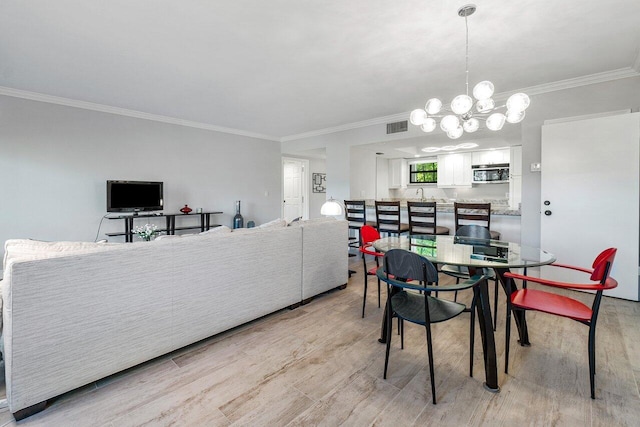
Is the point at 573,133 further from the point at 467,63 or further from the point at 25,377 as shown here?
the point at 25,377

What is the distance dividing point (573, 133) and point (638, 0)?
1.52 metres

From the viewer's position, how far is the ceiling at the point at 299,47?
88.9 inches

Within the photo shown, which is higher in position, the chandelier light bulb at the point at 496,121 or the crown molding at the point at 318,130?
the crown molding at the point at 318,130

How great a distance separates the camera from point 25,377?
154 cm

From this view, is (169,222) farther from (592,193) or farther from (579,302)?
(592,193)

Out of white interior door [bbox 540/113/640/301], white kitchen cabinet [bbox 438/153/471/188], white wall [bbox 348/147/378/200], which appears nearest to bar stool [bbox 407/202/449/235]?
white interior door [bbox 540/113/640/301]

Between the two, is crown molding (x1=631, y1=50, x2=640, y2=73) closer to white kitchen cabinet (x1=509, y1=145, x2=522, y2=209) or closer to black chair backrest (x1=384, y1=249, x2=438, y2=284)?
white kitchen cabinet (x1=509, y1=145, x2=522, y2=209)

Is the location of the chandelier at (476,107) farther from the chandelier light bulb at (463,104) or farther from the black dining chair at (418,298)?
the black dining chair at (418,298)

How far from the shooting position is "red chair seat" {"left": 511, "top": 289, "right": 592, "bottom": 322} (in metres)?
1.74

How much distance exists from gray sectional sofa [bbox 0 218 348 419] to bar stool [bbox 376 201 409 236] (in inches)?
85.8

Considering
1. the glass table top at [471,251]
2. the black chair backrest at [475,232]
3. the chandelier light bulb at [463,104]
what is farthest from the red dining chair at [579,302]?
the chandelier light bulb at [463,104]

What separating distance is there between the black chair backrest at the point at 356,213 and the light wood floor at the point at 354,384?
258cm

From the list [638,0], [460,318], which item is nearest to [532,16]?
[638,0]

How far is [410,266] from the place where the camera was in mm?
1747
